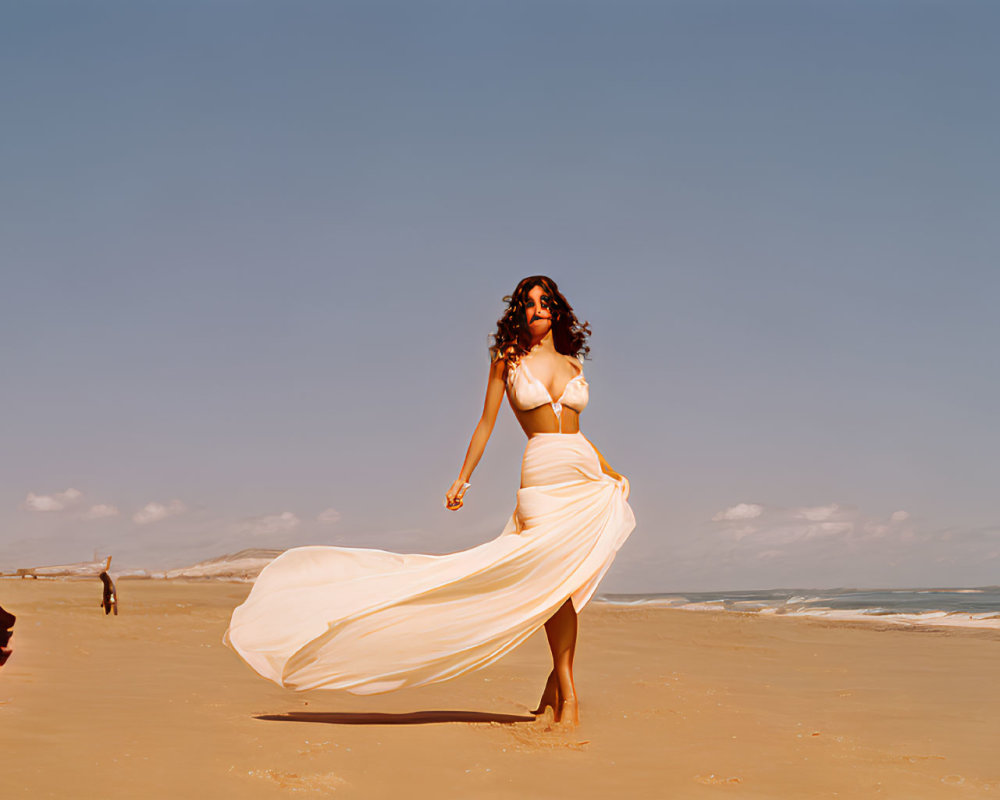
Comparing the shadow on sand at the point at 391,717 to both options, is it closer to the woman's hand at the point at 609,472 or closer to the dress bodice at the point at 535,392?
the woman's hand at the point at 609,472

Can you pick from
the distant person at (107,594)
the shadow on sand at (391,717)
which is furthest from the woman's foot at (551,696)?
the distant person at (107,594)

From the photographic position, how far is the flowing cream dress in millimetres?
5617

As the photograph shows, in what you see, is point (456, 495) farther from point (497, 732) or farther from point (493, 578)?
point (497, 732)

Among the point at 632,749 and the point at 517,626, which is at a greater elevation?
the point at 517,626

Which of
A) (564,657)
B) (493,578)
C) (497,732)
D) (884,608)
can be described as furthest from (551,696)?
(884,608)

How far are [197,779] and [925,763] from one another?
383 centimetres

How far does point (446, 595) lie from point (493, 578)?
303 millimetres

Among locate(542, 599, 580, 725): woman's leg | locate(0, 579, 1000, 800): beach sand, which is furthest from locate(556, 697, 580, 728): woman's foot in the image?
locate(0, 579, 1000, 800): beach sand

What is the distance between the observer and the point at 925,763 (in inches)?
203

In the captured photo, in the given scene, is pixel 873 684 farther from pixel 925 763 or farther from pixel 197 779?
pixel 197 779

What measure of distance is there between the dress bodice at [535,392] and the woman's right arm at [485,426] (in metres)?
0.07

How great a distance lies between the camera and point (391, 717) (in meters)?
6.08

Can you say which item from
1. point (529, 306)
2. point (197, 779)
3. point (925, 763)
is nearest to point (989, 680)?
point (925, 763)

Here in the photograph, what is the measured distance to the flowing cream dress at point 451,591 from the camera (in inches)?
221
